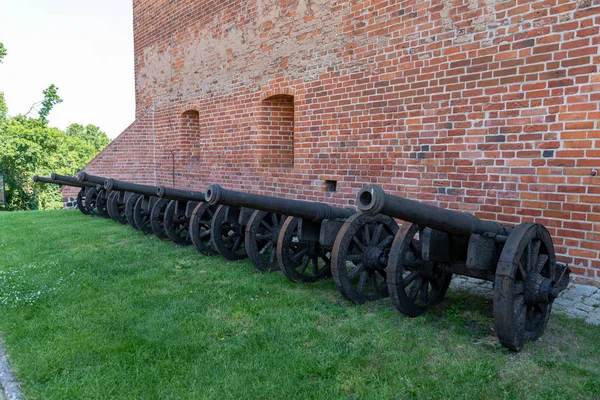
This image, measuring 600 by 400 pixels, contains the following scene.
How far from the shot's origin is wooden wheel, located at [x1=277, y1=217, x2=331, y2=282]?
5160 mm

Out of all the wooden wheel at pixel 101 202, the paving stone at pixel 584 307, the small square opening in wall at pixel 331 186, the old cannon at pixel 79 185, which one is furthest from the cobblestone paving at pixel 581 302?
the old cannon at pixel 79 185

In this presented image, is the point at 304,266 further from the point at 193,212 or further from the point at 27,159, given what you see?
the point at 27,159

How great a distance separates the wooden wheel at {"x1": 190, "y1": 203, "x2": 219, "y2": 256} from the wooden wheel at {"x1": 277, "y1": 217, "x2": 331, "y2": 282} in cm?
186

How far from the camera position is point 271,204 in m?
4.57

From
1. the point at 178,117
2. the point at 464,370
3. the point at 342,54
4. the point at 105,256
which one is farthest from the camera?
the point at 178,117

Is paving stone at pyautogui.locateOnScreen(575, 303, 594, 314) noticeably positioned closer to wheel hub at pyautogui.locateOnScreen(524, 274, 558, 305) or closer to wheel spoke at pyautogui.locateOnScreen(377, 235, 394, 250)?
wheel hub at pyautogui.locateOnScreen(524, 274, 558, 305)

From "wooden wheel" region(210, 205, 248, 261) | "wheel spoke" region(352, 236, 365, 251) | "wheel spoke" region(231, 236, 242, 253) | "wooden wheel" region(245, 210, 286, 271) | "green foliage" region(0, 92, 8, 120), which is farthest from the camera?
"green foliage" region(0, 92, 8, 120)

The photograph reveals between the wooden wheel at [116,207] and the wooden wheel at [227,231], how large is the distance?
4490 millimetres

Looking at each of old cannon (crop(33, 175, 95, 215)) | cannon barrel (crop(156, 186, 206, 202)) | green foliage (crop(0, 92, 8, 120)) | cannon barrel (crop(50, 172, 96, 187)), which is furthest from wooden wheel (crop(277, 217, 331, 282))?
green foliage (crop(0, 92, 8, 120))

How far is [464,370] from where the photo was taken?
A: 3051 millimetres

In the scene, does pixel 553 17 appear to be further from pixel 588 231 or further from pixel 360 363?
pixel 360 363

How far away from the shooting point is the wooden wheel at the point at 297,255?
16.9ft

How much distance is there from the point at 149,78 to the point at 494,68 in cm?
964

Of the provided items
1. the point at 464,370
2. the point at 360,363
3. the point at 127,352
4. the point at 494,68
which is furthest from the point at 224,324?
the point at 494,68
